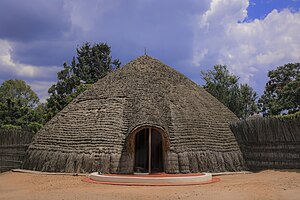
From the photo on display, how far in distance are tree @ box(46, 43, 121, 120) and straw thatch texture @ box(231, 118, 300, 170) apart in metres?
18.9

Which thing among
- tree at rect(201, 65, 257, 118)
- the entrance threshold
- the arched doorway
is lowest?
the entrance threshold

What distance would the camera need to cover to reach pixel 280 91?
33.8 m

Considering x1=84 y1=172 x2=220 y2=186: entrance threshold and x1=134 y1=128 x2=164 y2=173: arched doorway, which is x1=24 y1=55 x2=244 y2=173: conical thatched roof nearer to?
x1=134 y1=128 x2=164 y2=173: arched doorway

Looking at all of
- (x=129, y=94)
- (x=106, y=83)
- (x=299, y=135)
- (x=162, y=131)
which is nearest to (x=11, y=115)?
(x=106, y=83)

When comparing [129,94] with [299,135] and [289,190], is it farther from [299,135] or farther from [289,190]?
[289,190]

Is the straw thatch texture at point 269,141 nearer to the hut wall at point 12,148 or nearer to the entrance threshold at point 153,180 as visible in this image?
the entrance threshold at point 153,180

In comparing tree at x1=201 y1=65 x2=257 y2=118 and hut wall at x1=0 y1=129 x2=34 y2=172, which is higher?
tree at x1=201 y1=65 x2=257 y2=118

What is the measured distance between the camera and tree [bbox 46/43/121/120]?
3108cm

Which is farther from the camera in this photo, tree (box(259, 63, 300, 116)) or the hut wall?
tree (box(259, 63, 300, 116))

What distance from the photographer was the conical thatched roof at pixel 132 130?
13477mm

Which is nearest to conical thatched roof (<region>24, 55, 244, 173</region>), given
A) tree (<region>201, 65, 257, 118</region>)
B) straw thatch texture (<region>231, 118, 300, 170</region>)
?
straw thatch texture (<region>231, 118, 300, 170</region>)

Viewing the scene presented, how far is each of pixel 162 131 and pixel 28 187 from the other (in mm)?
5418

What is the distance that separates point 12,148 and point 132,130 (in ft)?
20.5

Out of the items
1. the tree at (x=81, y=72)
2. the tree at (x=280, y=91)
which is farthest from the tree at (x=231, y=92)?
the tree at (x=81, y=72)
